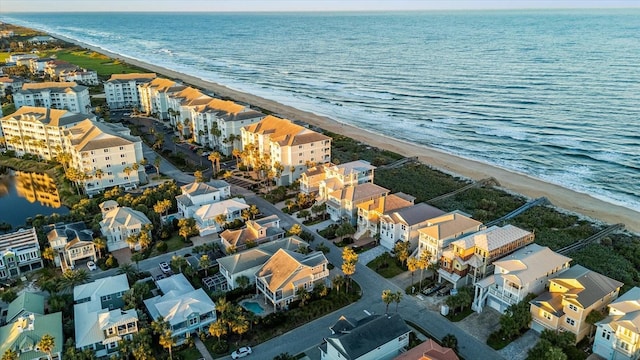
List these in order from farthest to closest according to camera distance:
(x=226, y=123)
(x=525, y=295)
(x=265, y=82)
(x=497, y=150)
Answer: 1. (x=265, y=82)
2. (x=497, y=150)
3. (x=226, y=123)
4. (x=525, y=295)

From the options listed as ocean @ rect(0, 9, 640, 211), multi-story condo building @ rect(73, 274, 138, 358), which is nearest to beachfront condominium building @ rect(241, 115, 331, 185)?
ocean @ rect(0, 9, 640, 211)

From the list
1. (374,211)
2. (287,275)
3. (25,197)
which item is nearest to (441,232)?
(374,211)

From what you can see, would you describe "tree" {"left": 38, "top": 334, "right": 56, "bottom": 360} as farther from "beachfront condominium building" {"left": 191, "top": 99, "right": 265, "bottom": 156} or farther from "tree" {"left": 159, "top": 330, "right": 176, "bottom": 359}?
"beachfront condominium building" {"left": 191, "top": 99, "right": 265, "bottom": 156}

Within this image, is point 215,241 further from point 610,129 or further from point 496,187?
point 610,129

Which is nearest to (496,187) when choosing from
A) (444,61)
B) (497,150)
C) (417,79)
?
(497,150)

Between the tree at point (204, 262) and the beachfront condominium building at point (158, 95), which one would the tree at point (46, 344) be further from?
the beachfront condominium building at point (158, 95)

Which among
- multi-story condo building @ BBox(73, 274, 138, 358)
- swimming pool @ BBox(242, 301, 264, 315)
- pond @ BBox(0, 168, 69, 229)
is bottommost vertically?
pond @ BBox(0, 168, 69, 229)
